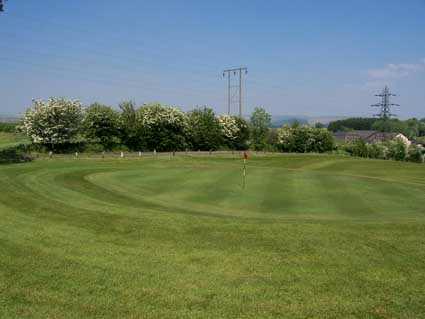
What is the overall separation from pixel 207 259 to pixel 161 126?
6331cm

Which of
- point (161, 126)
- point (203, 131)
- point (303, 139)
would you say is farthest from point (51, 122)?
point (303, 139)

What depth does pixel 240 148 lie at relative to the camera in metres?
93.4

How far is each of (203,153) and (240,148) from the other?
19.6m

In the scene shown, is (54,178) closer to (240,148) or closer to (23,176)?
(23,176)

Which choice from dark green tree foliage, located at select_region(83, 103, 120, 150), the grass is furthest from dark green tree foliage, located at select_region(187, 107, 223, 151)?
the grass

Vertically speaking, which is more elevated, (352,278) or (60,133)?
(60,133)

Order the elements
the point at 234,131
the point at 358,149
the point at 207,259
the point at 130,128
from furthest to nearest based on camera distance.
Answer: the point at 358,149
the point at 234,131
the point at 130,128
the point at 207,259

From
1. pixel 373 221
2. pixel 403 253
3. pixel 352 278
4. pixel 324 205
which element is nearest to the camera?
pixel 352 278

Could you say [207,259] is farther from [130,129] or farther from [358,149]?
[358,149]

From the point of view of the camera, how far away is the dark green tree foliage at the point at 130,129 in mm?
71644

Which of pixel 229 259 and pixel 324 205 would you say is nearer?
pixel 229 259

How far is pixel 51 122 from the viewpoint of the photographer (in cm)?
6122

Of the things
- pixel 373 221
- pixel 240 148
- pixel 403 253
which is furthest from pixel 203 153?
pixel 403 253

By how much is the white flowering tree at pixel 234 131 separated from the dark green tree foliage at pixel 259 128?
8.20m
